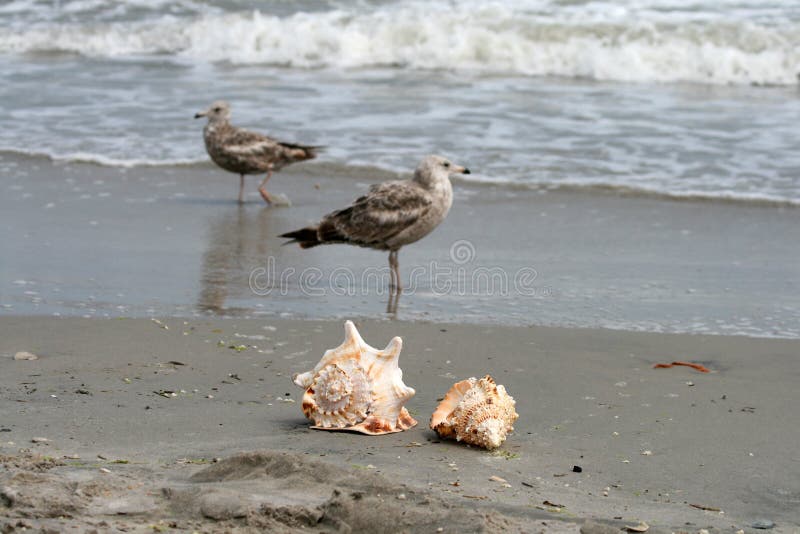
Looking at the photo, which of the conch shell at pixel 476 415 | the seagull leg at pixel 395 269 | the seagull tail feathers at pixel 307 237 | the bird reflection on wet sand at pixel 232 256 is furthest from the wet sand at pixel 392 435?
the seagull tail feathers at pixel 307 237

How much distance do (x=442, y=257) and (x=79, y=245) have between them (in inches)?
98.9

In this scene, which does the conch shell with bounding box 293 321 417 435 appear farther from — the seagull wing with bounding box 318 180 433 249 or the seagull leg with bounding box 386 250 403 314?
the seagull wing with bounding box 318 180 433 249

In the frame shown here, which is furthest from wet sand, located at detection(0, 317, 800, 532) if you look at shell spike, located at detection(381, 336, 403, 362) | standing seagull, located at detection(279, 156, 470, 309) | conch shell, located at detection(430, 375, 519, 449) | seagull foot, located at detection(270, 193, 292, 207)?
seagull foot, located at detection(270, 193, 292, 207)

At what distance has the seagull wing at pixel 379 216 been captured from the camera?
24.2ft

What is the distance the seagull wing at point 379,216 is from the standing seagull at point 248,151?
236 centimetres

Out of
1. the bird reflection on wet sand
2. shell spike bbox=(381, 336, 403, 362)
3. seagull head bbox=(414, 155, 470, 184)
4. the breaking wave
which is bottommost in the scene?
the bird reflection on wet sand

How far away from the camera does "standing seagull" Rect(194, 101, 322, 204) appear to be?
391 inches

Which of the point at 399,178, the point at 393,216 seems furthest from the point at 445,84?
the point at 393,216

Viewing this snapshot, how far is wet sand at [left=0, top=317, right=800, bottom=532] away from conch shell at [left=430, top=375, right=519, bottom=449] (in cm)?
5

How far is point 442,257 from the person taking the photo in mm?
7906

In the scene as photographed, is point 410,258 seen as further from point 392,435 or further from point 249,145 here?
point 392,435

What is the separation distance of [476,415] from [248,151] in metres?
6.32

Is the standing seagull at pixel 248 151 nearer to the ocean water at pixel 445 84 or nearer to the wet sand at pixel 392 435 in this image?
the ocean water at pixel 445 84

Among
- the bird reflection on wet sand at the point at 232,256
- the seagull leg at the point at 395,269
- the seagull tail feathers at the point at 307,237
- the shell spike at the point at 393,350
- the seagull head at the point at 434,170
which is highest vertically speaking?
the seagull head at the point at 434,170
